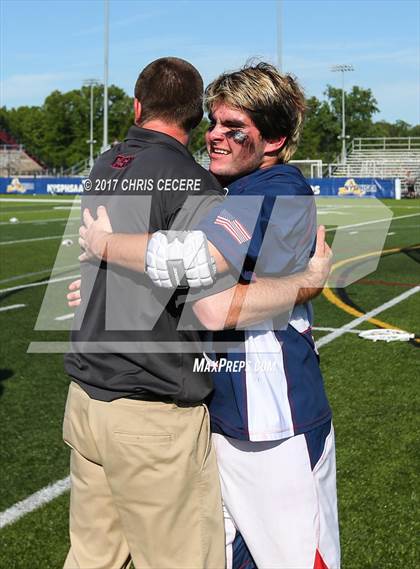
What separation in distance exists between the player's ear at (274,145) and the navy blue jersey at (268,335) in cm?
7

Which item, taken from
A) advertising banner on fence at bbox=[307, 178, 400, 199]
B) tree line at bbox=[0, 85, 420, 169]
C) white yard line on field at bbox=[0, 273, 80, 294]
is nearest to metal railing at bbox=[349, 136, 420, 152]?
tree line at bbox=[0, 85, 420, 169]

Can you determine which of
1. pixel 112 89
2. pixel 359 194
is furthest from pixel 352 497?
pixel 112 89

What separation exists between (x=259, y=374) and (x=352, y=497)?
210 centimetres

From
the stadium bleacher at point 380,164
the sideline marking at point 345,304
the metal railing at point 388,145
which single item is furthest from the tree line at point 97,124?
the sideline marking at point 345,304

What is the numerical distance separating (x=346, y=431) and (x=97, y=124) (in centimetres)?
8484

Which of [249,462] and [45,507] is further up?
[249,462]

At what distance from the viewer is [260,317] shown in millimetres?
2092

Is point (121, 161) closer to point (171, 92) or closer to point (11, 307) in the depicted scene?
point (171, 92)

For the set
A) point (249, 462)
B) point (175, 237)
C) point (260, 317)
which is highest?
point (175, 237)

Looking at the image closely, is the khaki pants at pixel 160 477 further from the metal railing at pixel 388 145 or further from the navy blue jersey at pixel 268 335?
the metal railing at pixel 388 145

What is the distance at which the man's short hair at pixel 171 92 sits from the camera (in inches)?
85.7

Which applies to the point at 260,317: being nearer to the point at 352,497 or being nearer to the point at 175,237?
the point at 175,237

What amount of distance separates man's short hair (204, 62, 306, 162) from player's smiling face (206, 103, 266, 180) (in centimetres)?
2

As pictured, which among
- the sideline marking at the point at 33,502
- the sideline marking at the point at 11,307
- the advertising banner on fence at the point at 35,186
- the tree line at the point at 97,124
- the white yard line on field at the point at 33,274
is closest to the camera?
the sideline marking at the point at 33,502
